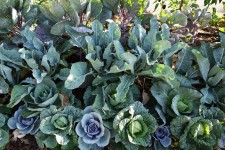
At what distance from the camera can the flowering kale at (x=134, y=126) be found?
70.5 inches

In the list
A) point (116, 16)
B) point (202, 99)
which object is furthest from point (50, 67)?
point (202, 99)

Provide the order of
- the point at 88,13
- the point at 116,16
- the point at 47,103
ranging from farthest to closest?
the point at 116,16
the point at 88,13
the point at 47,103

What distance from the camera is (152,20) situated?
6.89ft

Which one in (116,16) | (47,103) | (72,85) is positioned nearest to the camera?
(72,85)

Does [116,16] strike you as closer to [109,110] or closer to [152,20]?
[152,20]

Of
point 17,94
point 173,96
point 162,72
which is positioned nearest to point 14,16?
point 17,94

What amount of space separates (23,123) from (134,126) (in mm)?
606

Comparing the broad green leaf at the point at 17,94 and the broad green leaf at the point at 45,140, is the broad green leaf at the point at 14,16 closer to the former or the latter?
the broad green leaf at the point at 17,94

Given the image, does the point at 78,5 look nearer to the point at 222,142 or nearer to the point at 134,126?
the point at 134,126

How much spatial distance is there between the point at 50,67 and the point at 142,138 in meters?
0.64

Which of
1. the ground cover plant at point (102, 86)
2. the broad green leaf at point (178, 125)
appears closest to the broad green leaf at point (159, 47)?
the ground cover plant at point (102, 86)

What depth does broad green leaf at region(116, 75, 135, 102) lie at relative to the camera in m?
1.79

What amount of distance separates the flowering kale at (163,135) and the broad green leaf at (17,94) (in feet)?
2.36

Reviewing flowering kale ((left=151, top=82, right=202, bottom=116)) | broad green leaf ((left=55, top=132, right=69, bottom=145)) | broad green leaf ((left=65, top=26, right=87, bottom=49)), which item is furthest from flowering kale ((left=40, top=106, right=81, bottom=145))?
flowering kale ((left=151, top=82, right=202, bottom=116))
